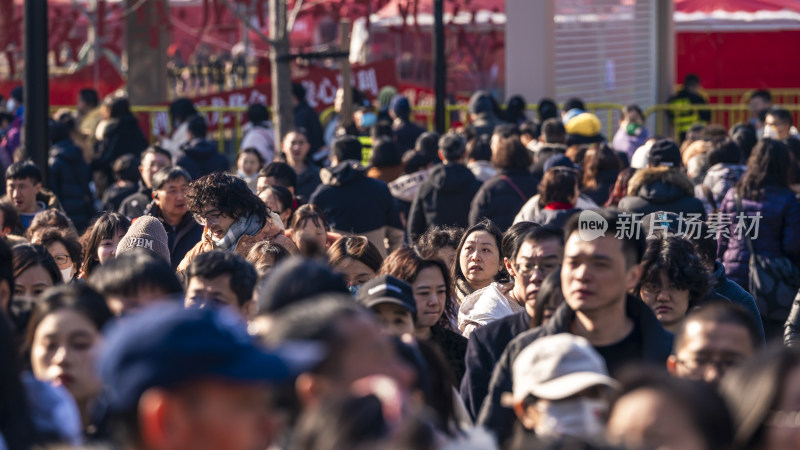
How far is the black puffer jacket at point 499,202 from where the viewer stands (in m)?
9.52

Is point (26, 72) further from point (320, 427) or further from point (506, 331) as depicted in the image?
point (320, 427)

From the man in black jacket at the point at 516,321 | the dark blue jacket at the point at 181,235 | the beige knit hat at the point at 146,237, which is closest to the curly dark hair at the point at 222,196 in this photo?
the beige knit hat at the point at 146,237

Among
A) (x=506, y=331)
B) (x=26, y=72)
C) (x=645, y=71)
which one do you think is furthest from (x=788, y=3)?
(x=506, y=331)

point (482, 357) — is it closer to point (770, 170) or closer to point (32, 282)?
point (32, 282)

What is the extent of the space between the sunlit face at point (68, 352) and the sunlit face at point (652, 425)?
5.39ft

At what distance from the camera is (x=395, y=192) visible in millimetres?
10688

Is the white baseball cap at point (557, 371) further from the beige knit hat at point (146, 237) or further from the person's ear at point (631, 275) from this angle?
the beige knit hat at point (146, 237)

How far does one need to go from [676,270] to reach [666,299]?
14cm

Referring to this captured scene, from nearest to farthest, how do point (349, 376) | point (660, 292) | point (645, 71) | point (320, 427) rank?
point (320, 427), point (349, 376), point (660, 292), point (645, 71)

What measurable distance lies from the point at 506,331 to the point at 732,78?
22.3m

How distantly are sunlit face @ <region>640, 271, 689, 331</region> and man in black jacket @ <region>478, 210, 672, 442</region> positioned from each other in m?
1.09

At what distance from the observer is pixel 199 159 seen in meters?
11.4

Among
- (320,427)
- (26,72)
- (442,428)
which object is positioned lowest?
(442,428)
